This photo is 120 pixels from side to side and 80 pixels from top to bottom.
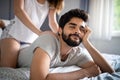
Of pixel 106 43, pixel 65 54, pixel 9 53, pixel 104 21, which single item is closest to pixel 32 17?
pixel 9 53

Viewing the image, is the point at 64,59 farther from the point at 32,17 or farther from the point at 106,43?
the point at 106,43

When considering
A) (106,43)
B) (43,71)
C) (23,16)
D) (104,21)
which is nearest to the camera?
(43,71)

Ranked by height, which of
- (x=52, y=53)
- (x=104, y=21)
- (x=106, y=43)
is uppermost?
(x=52, y=53)

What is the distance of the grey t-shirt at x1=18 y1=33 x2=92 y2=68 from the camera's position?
3.87ft

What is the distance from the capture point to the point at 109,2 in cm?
298

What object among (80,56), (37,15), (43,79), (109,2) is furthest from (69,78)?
(109,2)

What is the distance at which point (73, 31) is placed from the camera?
4.16ft

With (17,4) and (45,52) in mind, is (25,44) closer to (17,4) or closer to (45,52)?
(17,4)

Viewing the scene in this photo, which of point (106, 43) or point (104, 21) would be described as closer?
point (104, 21)

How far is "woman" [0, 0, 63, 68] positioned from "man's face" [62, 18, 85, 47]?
0.90 feet

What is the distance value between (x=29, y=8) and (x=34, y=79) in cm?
80

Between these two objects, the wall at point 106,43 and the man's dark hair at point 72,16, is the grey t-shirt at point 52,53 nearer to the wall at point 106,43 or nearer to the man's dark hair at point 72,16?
the man's dark hair at point 72,16

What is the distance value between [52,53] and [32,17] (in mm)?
594

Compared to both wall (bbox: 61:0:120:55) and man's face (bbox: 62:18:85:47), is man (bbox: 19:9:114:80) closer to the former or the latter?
man's face (bbox: 62:18:85:47)
